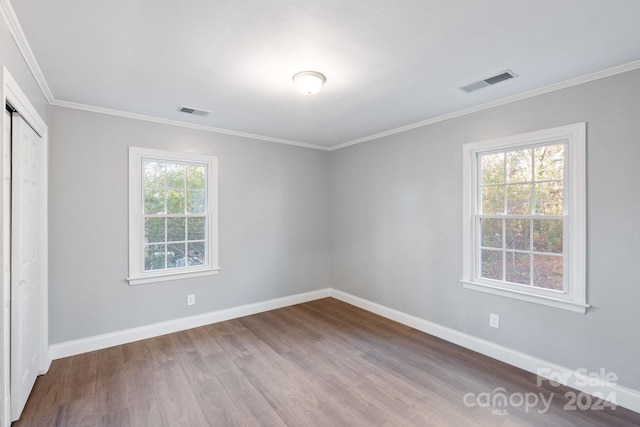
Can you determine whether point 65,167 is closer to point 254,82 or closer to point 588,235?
point 254,82

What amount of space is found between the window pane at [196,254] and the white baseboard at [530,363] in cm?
254

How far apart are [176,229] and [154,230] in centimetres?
24

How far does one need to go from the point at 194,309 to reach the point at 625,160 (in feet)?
14.7

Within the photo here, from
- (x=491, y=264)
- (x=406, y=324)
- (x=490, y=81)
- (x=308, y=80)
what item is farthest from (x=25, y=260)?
(x=491, y=264)

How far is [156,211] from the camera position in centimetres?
358

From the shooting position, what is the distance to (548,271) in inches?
107

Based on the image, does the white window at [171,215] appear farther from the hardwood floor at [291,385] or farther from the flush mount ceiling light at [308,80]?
the flush mount ceiling light at [308,80]

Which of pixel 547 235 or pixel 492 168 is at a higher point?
pixel 492 168

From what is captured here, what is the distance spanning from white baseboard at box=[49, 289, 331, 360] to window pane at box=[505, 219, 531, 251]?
2.98m

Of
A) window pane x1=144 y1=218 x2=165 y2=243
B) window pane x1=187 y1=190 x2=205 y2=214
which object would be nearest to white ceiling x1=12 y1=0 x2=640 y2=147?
window pane x1=187 y1=190 x2=205 y2=214

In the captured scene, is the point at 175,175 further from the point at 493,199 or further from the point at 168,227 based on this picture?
the point at 493,199

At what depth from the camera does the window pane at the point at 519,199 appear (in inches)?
113

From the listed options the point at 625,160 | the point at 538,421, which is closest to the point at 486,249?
the point at 625,160

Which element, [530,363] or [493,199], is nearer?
[530,363]
